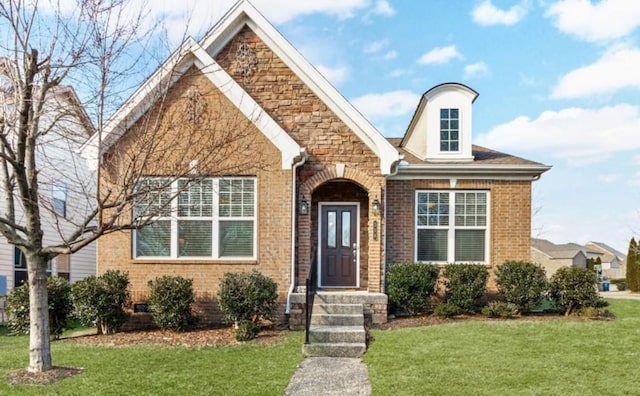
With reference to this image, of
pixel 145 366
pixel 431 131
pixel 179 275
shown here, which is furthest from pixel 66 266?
pixel 431 131

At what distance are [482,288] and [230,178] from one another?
6.21 m

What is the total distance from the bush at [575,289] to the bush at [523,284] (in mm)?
317

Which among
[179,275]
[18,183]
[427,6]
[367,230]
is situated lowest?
[179,275]

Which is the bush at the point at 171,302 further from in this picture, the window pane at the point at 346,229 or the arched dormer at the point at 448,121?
the arched dormer at the point at 448,121

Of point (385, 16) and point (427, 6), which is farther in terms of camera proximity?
point (385, 16)

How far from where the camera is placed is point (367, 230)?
40.2ft

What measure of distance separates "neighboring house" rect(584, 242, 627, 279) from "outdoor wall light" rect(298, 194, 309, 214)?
4118 cm

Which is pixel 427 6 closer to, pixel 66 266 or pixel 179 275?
pixel 179 275

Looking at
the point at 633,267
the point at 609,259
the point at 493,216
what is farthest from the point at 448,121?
the point at 609,259

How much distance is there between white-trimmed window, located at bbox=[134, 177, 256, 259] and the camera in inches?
418

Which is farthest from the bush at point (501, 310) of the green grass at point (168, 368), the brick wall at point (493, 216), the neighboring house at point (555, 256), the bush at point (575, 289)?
the neighboring house at point (555, 256)

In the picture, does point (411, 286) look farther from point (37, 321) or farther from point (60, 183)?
point (60, 183)

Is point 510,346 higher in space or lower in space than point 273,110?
lower

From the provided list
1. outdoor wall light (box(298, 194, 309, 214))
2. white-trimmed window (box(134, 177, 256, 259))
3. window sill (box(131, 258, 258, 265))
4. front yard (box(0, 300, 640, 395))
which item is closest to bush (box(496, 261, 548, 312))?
front yard (box(0, 300, 640, 395))
